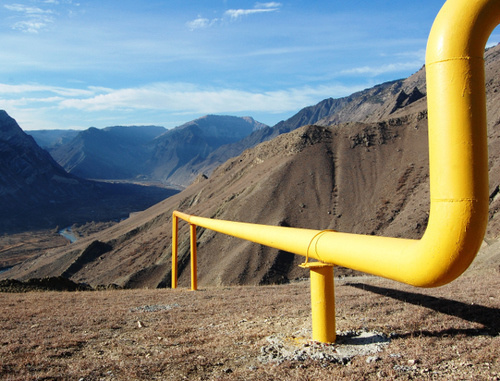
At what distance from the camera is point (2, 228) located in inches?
3305

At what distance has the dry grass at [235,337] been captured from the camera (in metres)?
4.50

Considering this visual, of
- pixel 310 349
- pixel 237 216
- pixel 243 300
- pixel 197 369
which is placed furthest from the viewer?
pixel 237 216

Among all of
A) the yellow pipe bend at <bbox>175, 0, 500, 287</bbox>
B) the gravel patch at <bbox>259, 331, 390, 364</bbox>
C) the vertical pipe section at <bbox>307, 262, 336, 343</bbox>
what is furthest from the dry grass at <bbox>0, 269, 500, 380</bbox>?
the yellow pipe bend at <bbox>175, 0, 500, 287</bbox>

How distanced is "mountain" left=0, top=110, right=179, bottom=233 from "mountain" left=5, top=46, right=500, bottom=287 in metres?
51.0

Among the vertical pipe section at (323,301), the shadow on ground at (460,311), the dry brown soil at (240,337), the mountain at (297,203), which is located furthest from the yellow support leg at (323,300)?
the mountain at (297,203)

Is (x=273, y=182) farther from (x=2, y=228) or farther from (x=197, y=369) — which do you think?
(x=2, y=228)

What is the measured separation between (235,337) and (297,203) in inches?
1108

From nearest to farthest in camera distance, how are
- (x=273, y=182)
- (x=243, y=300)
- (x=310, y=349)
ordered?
(x=310, y=349)
(x=243, y=300)
(x=273, y=182)

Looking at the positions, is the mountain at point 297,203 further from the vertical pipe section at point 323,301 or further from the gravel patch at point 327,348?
the vertical pipe section at point 323,301

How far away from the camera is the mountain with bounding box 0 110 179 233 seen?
94500 millimetres

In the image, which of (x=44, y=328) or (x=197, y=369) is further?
(x=44, y=328)

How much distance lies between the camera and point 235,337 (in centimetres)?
605

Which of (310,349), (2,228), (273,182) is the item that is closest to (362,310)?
(310,349)

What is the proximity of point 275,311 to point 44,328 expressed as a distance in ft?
14.0
